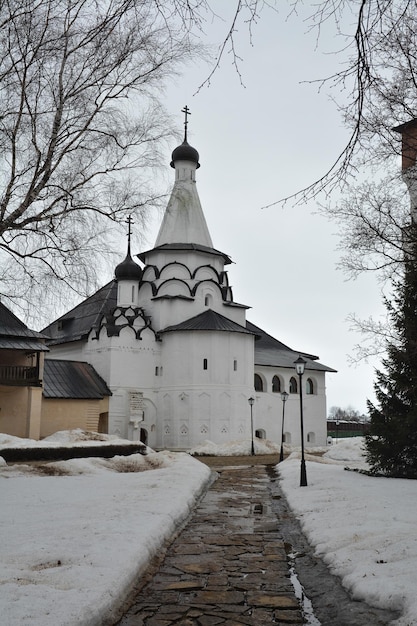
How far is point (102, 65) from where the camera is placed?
1052 cm

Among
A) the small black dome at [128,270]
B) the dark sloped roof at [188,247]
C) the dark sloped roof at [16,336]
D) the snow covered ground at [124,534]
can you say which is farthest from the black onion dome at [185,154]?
the snow covered ground at [124,534]

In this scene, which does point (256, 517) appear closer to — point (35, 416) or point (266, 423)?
point (35, 416)

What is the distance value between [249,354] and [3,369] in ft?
49.8

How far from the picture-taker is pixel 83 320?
4012 centimetres

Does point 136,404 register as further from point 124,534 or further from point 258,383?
point 124,534

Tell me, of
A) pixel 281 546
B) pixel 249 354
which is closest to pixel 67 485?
pixel 281 546

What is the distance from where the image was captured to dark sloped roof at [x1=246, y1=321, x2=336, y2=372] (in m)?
40.9

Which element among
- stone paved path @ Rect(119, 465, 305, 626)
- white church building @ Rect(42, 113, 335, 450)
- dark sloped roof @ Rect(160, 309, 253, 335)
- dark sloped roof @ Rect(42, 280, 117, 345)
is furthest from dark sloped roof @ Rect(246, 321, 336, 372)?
stone paved path @ Rect(119, 465, 305, 626)

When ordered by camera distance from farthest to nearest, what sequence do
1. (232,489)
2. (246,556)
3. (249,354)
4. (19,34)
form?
(249,354), (232,489), (19,34), (246,556)

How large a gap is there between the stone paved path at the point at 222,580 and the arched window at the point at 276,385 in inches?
1252

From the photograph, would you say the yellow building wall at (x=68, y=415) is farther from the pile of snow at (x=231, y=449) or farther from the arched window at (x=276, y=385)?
the arched window at (x=276, y=385)

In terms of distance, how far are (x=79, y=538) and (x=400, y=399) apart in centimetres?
999

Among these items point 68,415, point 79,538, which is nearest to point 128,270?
point 68,415

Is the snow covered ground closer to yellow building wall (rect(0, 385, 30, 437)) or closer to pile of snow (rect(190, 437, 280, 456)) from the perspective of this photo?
yellow building wall (rect(0, 385, 30, 437))
